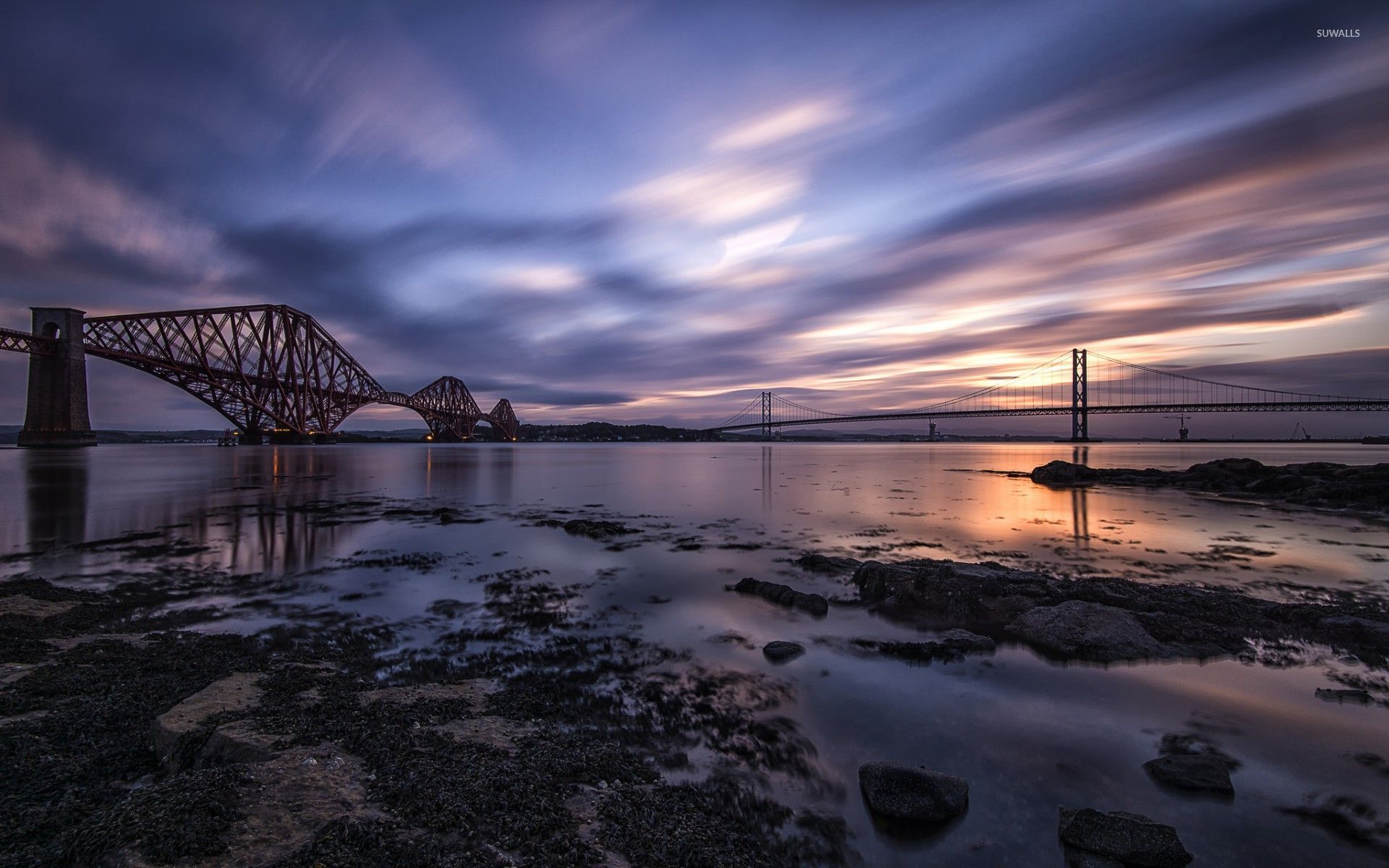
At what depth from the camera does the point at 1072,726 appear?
17.7 feet

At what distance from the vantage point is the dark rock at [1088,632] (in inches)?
279

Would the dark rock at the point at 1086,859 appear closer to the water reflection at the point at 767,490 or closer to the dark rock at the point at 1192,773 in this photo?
the dark rock at the point at 1192,773

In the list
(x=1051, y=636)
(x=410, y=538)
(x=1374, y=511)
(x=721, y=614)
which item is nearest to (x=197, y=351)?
(x=410, y=538)

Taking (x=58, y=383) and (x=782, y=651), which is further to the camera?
(x=58, y=383)

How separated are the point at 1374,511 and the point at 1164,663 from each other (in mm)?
23138

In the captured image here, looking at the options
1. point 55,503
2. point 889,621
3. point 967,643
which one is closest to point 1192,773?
point 967,643

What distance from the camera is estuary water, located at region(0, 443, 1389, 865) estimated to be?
4.34 m

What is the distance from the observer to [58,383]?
48125 millimetres

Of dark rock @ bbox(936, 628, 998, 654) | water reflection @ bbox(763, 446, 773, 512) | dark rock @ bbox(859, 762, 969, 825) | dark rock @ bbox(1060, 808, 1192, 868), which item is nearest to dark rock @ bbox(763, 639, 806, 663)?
dark rock @ bbox(936, 628, 998, 654)

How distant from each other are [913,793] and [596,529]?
512 inches

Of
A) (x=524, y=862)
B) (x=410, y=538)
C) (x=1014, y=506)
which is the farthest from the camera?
(x=1014, y=506)

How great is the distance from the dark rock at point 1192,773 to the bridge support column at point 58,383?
242 ft

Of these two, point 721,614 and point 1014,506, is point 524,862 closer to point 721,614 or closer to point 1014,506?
point 721,614

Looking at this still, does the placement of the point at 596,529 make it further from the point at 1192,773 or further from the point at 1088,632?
the point at 1192,773
